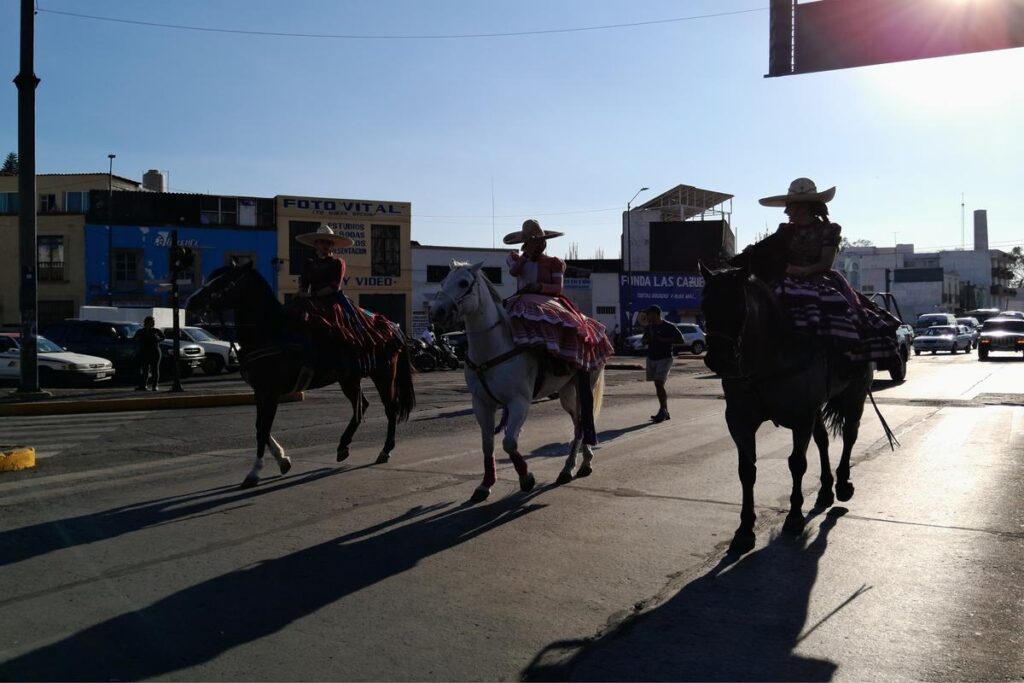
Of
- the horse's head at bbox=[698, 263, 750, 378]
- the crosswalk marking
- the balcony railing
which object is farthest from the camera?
the balcony railing

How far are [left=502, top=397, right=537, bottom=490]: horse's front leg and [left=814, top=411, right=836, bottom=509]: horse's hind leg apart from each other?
8.05 ft

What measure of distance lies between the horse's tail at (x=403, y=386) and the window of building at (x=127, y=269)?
130 feet

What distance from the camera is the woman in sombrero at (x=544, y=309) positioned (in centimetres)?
768

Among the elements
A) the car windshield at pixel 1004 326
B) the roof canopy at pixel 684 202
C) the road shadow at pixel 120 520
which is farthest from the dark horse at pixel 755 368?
the roof canopy at pixel 684 202

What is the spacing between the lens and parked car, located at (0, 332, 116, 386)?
22109 mm

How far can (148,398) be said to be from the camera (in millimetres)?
18047

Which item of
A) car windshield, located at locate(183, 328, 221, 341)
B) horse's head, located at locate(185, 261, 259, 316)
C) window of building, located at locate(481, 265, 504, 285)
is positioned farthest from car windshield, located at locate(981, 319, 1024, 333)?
horse's head, located at locate(185, 261, 259, 316)

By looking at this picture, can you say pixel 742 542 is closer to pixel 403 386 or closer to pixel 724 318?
pixel 724 318

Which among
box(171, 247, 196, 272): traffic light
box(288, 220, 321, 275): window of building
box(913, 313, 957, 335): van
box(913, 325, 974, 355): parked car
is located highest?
box(288, 220, 321, 275): window of building

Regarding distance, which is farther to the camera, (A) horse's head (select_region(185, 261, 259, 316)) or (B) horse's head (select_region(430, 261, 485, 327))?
(A) horse's head (select_region(185, 261, 259, 316))

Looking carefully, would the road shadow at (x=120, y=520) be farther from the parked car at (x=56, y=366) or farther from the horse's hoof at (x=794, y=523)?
the parked car at (x=56, y=366)

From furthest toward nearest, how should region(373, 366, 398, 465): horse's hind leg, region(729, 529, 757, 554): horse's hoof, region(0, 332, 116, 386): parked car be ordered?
1. region(0, 332, 116, 386): parked car
2. region(373, 366, 398, 465): horse's hind leg
3. region(729, 529, 757, 554): horse's hoof

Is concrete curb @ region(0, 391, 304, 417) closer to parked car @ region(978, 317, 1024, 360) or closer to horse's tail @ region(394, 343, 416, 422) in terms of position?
horse's tail @ region(394, 343, 416, 422)

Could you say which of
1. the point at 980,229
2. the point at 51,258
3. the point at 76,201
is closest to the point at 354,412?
the point at 51,258
